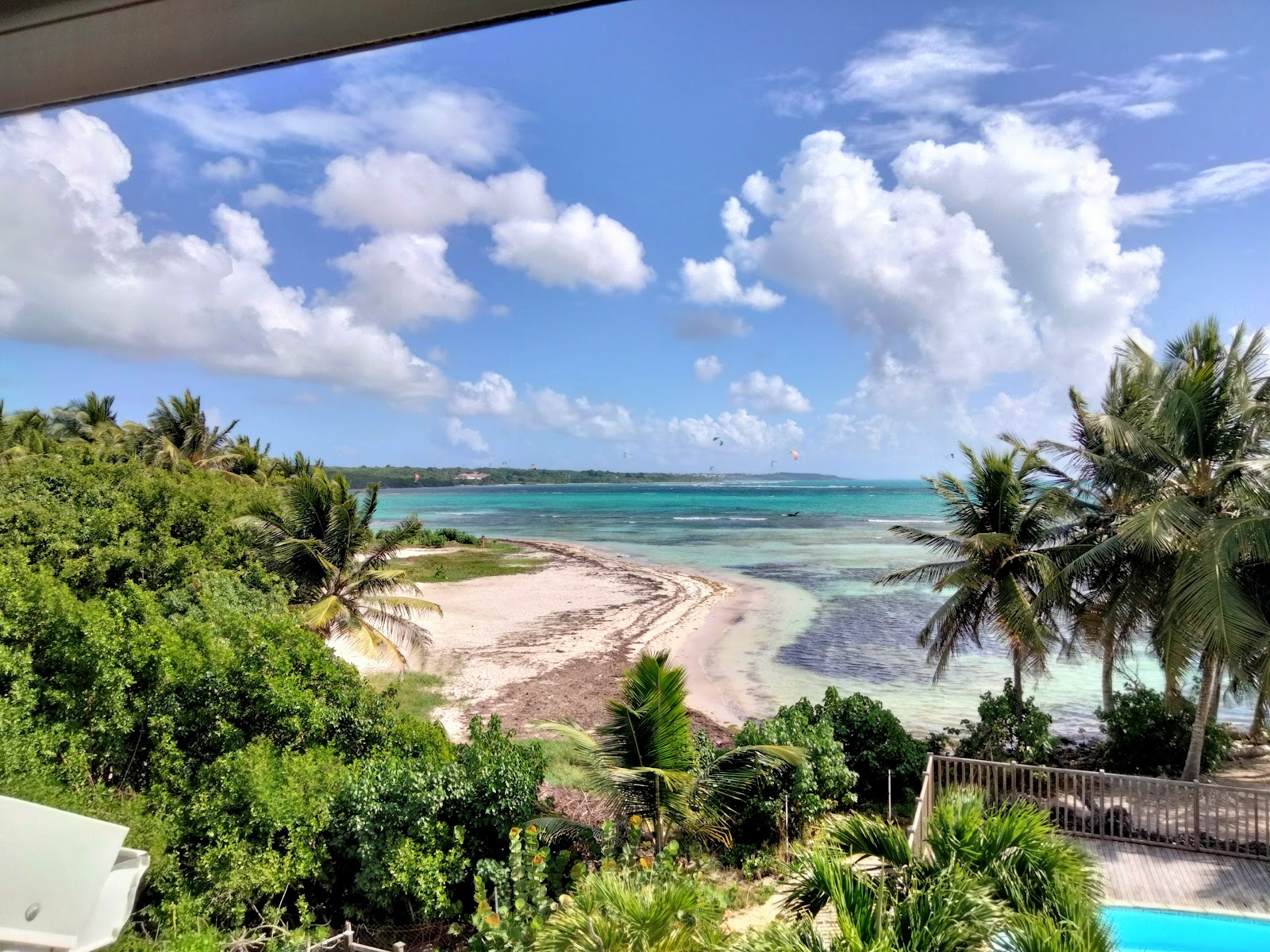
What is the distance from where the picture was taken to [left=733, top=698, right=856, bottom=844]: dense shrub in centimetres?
744

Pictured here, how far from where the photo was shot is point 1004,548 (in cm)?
941

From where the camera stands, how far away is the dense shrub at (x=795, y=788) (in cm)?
744

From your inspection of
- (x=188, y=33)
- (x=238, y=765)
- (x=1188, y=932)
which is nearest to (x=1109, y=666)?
(x=1188, y=932)

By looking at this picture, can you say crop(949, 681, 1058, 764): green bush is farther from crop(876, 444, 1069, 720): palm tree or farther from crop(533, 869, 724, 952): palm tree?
crop(533, 869, 724, 952): palm tree

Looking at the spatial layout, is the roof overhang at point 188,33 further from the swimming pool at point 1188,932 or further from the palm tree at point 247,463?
the palm tree at point 247,463

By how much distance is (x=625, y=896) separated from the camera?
311 cm

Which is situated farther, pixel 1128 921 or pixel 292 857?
pixel 292 857

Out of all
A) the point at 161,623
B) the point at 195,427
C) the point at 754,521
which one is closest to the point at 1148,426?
the point at 161,623

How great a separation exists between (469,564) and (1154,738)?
27.4 meters

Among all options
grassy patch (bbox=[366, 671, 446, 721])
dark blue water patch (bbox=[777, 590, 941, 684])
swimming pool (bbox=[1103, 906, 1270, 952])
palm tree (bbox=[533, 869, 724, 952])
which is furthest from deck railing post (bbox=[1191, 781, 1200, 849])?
grassy patch (bbox=[366, 671, 446, 721])

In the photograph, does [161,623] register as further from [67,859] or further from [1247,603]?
[1247,603]

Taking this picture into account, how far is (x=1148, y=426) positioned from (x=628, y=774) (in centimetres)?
719

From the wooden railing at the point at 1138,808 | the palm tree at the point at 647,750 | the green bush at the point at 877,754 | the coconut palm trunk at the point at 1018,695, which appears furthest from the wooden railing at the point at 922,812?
the coconut palm trunk at the point at 1018,695

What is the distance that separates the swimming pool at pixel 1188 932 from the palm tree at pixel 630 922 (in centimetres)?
399
